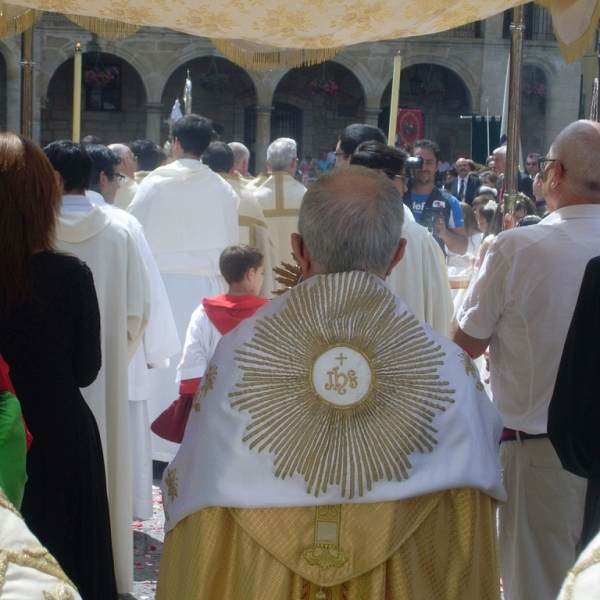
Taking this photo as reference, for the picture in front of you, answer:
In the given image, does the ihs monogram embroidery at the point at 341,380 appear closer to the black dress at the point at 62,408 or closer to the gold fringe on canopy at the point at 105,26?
the black dress at the point at 62,408

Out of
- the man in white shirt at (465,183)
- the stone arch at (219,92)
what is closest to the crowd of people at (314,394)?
the man in white shirt at (465,183)

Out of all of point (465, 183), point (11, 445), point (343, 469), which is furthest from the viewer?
point (465, 183)

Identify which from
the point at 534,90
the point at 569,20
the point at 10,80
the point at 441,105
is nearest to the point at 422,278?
the point at 569,20

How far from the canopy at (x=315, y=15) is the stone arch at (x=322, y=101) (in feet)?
75.6

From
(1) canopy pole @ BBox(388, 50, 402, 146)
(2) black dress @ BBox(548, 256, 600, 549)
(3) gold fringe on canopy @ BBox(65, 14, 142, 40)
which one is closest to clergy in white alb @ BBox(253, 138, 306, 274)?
(1) canopy pole @ BBox(388, 50, 402, 146)

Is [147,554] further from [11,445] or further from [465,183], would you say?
[465,183]

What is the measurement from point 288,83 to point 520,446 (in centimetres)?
2446

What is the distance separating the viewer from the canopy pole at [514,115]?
4.44 meters

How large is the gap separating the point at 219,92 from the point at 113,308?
22928 mm

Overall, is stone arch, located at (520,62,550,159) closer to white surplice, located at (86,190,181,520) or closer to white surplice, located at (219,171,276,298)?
white surplice, located at (219,171,276,298)

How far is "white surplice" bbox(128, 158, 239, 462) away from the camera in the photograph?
5.84 m

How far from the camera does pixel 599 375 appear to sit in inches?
94.0

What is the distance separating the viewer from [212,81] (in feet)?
84.1

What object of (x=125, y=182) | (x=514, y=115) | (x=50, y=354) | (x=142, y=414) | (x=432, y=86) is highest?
(x=432, y=86)
